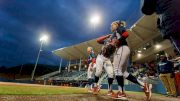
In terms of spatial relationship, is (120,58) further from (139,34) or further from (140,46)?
(140,46)

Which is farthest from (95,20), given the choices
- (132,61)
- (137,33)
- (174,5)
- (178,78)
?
(174,5)

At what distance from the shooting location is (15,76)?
53.0m

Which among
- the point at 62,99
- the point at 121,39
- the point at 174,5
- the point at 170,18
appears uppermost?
the point at 121,39

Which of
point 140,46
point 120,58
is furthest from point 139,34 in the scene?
point 120,58

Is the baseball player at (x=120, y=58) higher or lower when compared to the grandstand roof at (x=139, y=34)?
lower

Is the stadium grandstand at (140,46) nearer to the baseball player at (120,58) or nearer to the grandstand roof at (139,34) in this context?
the grandstand roof at (139,34)

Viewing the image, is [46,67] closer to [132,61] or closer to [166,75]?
[132,61]

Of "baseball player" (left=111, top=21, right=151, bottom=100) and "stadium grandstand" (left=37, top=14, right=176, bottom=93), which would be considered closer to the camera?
"baseball player" (left=111, top=21, right=151, bottom=100)

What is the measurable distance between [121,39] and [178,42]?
259 centimetres

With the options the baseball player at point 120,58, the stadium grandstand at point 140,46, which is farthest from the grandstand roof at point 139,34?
the baseball player at point 120,58

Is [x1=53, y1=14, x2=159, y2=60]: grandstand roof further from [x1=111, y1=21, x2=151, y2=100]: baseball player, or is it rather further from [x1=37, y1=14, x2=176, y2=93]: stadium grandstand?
[x1=111, y1=21, x2=151, y2=100]: baseball player

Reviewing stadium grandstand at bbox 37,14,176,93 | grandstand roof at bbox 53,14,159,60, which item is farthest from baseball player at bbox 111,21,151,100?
grandstand roof at bbox 53,14,159,60

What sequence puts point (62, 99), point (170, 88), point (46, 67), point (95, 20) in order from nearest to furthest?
point (62, 99) < point (170, 88) < point (95, 20) < point (46, 67)

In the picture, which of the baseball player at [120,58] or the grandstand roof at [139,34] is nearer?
the baseball player at [120,58]
